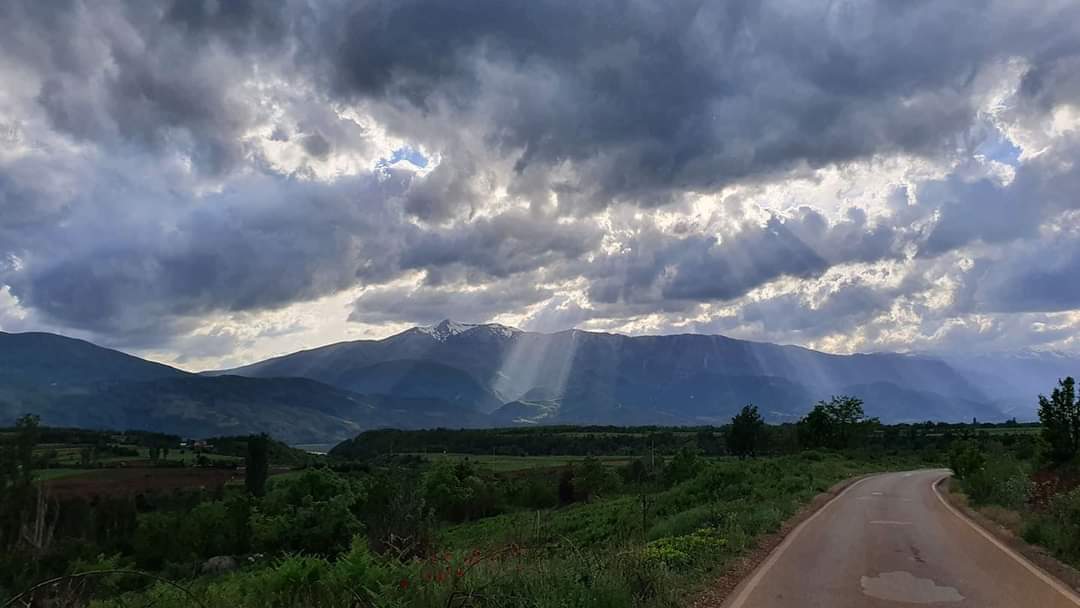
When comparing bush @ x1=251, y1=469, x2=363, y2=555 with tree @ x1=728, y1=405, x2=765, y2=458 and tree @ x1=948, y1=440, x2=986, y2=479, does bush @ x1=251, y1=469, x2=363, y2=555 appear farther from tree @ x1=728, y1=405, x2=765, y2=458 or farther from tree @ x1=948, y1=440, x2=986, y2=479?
tree @ x1=728, y1=405, x2=765, y2=458

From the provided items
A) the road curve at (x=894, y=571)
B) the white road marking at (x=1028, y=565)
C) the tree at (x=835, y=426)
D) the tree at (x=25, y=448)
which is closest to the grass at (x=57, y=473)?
the tree at (x=25, y=448)

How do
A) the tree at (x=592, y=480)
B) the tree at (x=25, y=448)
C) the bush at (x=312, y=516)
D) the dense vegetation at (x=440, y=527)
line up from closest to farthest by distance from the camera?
the dense vegetation at (x=440, y=527) < the bush at (x=312, y=516) < the tree at (x=592, y=480) < the tree at (x=25, y=448)

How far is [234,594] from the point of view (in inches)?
356

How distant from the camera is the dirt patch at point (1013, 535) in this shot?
12.8 meters

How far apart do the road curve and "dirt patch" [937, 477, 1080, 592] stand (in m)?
0.28

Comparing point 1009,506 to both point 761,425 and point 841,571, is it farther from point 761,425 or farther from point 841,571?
point 761,425

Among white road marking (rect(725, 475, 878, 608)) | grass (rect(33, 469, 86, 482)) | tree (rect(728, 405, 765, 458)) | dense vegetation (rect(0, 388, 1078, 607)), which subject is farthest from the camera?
tree (rect(728, 405, 765, 458))

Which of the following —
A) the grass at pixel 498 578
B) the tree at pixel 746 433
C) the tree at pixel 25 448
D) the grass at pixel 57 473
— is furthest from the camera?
the tree at pixel 746 433

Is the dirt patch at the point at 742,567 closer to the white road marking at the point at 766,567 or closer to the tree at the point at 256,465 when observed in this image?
the white road marking at the point at 766,567

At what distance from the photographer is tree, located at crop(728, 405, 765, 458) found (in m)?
100

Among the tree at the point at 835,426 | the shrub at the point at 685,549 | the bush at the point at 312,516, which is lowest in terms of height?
the bush at the point at 312,516

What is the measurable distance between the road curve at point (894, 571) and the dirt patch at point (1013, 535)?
11.1 inches

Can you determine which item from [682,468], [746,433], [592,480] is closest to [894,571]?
[682,468]

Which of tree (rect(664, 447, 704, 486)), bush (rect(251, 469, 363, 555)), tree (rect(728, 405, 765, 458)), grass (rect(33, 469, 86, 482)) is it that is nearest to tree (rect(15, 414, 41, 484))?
grass (rect(33, 469, 86, 482))
